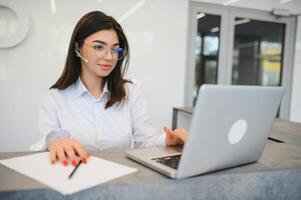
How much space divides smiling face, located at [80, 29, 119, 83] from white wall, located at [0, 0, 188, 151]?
67.7 inches

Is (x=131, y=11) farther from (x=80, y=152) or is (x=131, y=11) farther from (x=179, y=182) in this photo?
(x=179, y=182)

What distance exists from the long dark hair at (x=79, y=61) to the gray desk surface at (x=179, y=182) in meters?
0.59

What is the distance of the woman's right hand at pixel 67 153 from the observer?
874 millimetres

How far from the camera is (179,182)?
2.57 ft

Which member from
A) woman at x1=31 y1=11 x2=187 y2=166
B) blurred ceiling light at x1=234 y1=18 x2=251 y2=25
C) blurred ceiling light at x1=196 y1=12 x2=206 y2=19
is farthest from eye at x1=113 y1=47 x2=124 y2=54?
blurred ceiling light at x1=234 y1=18 x2=251 y2=25

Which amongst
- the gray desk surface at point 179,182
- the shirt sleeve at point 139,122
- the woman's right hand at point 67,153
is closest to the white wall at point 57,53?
the shirt sleeve at point 139,122

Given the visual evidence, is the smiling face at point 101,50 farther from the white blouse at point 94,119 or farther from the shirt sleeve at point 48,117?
the shirt sleeve at point 48,117

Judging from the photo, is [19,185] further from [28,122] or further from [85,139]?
[28,122]

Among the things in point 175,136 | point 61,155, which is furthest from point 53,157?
point 175,136

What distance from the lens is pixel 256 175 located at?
0.89 m

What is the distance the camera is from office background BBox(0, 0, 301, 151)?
116 inches

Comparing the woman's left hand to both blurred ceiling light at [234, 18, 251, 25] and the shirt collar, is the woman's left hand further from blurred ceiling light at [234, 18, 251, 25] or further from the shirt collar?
blurred ceiling light at [234, 18, 251, 25]

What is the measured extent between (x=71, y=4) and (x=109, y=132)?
202cm

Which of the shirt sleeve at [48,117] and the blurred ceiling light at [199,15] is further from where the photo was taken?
the blurred ceiling light at [199,15]
